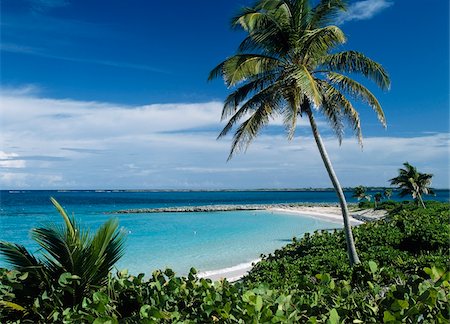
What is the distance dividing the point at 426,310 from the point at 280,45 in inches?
400

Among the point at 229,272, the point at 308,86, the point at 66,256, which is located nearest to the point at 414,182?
the point at 229,272

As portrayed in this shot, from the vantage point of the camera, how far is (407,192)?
141 feet

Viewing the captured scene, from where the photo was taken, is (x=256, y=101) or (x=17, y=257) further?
(x=256, y=101)

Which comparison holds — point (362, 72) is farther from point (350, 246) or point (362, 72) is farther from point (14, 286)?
point (14, 286)

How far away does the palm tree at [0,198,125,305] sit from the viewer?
12.7ft

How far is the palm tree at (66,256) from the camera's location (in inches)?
152

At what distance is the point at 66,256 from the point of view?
13.1 ft

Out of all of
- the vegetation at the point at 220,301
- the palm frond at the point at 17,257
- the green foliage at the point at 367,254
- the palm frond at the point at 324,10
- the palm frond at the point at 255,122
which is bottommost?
the green foliage at the point at 367,254

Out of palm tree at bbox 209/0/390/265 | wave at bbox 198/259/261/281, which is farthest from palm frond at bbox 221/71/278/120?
wave at bbox 198/259/261/281

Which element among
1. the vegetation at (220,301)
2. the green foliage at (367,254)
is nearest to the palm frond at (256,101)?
the green foliage at (367,254)

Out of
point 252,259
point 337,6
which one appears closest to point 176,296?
point 337,6

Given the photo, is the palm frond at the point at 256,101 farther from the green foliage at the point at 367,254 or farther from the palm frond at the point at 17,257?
the palm frond at the point at 17,257

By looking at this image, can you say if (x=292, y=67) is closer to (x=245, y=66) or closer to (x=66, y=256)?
(x=245, y=66)

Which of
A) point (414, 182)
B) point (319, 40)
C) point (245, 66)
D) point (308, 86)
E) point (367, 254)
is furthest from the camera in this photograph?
point (414, 182)
